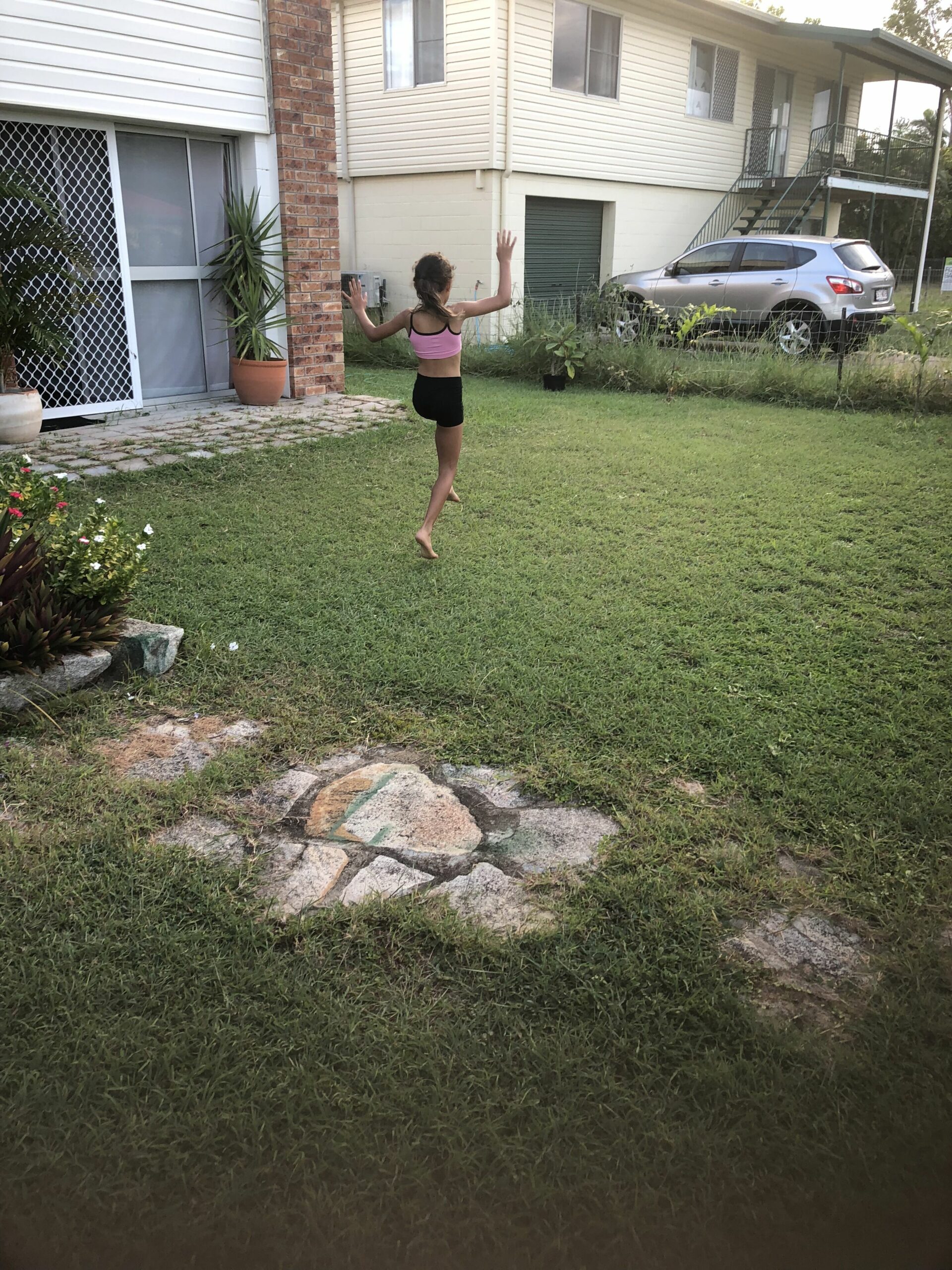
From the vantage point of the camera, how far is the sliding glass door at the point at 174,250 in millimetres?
8336

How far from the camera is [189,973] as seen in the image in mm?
2160

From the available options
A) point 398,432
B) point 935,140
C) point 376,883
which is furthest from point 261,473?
point 935,140

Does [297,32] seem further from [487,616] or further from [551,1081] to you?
[551,1081]

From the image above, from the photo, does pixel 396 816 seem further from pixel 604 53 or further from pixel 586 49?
pixel 604 53

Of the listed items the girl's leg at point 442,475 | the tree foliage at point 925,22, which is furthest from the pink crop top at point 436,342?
the tree foliage at point 925,22

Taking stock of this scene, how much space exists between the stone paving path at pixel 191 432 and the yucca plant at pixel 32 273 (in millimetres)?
669

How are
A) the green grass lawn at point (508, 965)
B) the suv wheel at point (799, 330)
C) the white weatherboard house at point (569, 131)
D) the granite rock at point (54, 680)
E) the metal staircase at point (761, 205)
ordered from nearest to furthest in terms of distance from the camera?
the green grass lawn at point (508, 965)
the granite rock at point (54, 680)
the suv wheel at point (799, 330)
the white weatherboard house at point (569, 131)
the metal staircase at point (761, 205)

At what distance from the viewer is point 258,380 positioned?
348 inches

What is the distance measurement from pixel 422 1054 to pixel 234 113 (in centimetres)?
869

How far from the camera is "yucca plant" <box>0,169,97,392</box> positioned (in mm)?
6777

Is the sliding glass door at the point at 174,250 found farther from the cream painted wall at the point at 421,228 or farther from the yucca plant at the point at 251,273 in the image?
the cream painted wall at the point at 421,228

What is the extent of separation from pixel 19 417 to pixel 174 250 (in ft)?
8.15

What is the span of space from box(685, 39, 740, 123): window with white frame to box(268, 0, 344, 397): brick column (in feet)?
37.4

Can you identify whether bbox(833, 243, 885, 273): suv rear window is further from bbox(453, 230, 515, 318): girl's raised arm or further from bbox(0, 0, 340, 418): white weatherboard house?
bbox(453, 230, 515, 318): girl's raised arm
